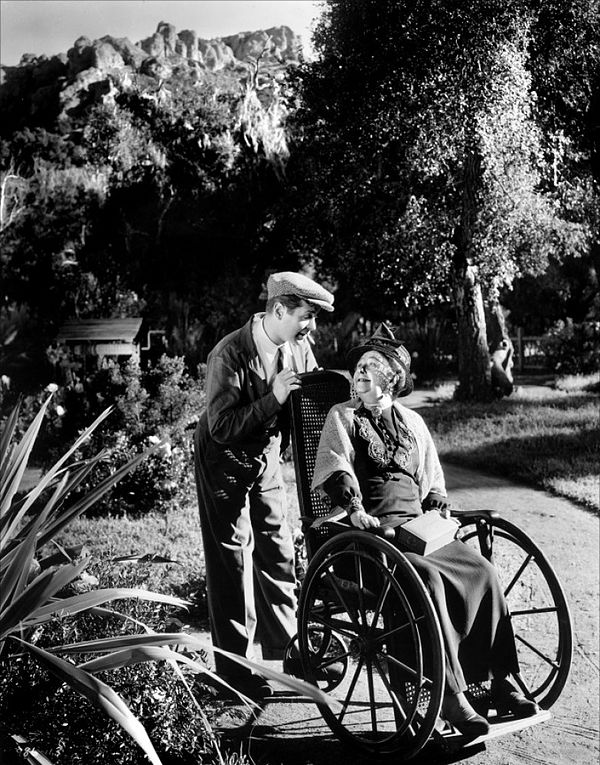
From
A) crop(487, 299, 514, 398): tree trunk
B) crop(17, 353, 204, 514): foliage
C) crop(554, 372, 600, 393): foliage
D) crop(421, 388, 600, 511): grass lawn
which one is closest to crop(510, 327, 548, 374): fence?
crop(487, 299, 514, 398): tree trunk

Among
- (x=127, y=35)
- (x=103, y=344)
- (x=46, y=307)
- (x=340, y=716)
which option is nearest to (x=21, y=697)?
(x=340, y=716)

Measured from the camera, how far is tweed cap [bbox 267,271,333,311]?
283 centimetres

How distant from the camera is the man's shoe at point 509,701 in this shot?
2512mm

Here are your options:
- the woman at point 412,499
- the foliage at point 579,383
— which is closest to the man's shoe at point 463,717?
the woman at point 412,499

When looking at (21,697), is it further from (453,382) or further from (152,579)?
(453,382)

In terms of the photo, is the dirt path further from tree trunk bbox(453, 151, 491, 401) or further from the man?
tree trunk bbox(453, 151, 491, 401)

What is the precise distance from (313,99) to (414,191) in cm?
212

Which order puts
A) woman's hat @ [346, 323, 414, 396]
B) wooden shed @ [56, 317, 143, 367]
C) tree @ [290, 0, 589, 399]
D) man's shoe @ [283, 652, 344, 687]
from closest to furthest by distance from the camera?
woman's hat @ [346, 323, 414, 396] → man's shoe @ [283, 652, 344, 687] → wooden shed @ [56, 317, 143, 367] → tree @ [290, 0, 589, 399]

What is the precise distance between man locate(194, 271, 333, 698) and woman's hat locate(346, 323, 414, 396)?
0.66 ft

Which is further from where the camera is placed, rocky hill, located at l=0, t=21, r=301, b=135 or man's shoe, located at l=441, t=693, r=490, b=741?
rocky hill, located at l=0, t=21, r=301, b=135

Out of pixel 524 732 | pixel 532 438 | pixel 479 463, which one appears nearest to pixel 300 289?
pixel 524 732

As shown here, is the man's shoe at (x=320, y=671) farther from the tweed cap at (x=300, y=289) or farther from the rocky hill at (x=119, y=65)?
the rocky hill at (x=119, y=65)

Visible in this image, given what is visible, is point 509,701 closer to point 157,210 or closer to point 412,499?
point 412,499

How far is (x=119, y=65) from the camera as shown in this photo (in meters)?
8.34
